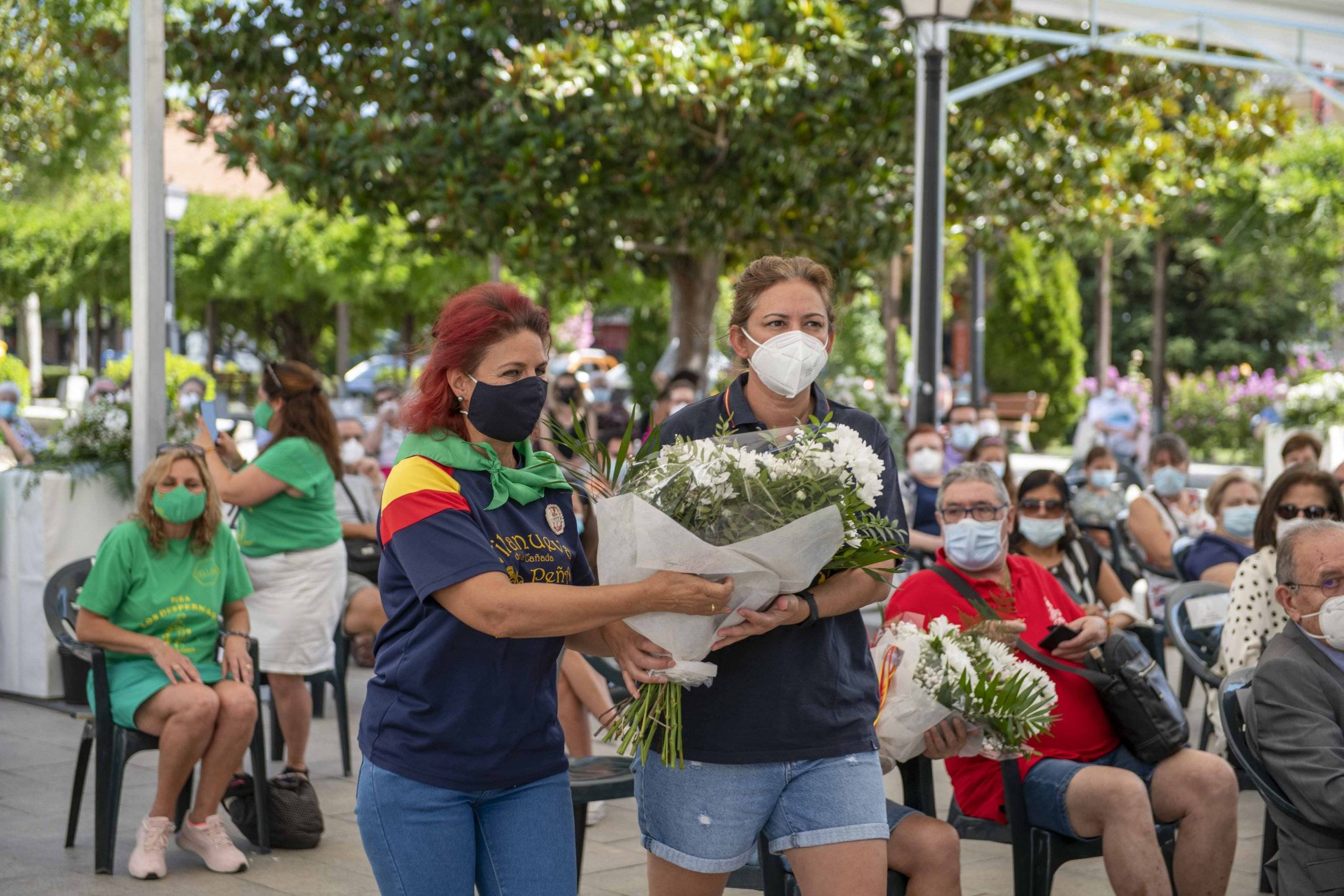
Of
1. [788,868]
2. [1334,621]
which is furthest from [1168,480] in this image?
[788,868]

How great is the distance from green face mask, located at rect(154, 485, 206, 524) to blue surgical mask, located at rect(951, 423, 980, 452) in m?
8.27

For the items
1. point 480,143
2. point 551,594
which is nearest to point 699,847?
point 551,594

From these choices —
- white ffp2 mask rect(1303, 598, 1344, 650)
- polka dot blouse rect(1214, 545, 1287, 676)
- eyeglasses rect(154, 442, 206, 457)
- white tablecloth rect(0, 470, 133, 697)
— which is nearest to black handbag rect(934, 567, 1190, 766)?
white ffp2 mask rect(1303, 598, 1344, 650)

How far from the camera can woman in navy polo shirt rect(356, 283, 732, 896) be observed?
2723mm

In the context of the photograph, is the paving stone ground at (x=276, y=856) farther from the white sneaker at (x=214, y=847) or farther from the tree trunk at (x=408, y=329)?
the tree trunk at (x=408, y=329)

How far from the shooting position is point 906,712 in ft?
12.3

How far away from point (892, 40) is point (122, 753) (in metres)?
9.19

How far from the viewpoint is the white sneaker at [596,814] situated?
614 centimetres

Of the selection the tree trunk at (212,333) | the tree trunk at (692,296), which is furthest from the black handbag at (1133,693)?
the tree trunk at (212,333)

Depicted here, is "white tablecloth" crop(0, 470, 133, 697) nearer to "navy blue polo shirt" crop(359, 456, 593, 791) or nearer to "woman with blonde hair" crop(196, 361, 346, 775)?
"woman with blonde hair" crop(196, 361, 346, 775)

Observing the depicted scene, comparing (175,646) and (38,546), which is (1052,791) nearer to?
(175,646)

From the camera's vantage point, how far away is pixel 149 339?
7703 mm

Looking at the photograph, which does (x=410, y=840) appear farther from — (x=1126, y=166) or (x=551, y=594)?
(x=1126, y=166)

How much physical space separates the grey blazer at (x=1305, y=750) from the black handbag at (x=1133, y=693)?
0.52 meters
